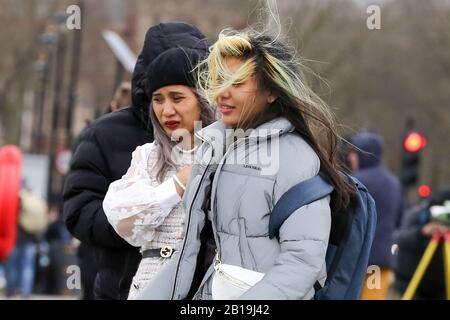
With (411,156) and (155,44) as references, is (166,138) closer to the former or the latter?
(155,44)

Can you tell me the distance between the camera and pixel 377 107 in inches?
2032

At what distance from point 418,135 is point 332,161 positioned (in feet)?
47.4

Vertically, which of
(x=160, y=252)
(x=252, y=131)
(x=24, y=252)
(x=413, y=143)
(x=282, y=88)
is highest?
(x=282, y=88)

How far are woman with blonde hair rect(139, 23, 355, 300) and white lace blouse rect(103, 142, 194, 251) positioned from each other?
1.36 feet

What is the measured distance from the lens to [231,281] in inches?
145

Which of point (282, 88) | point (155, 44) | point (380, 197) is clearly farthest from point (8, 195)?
point (282, 88)

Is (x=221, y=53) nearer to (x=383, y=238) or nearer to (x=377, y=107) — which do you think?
(x=383, y=238)

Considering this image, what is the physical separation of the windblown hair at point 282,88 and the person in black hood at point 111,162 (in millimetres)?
944

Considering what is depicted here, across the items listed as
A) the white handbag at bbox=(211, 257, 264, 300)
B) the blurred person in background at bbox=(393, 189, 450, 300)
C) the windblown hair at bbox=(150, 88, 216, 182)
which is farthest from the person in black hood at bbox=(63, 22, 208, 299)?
the blurred person in background at bbox=(393, 189, 450, 300)

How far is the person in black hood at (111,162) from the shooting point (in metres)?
4.83

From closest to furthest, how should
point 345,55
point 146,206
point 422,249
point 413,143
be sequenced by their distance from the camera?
point 146,206, point 422,249, point 413,143, point 345,55

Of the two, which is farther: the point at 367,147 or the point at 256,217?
the point at 367,147

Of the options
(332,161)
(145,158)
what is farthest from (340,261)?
(145,158)

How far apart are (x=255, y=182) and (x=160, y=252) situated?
0.82 metres
